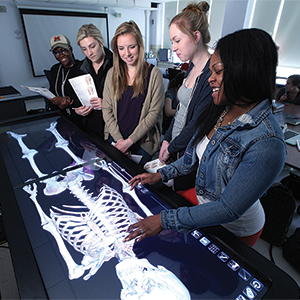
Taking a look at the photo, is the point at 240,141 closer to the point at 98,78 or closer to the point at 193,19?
the point at 193,19

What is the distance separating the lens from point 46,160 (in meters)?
1.41

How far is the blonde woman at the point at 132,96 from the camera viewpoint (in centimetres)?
158

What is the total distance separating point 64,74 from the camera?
2.08 meters

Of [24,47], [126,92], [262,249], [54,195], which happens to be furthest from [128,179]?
[24,47]

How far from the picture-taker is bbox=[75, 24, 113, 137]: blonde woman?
1.76 meters

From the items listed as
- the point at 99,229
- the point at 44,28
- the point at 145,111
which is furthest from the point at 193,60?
the point at 44,28

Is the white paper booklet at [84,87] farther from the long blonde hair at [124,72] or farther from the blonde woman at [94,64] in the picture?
the long blonde hair at [124,72]

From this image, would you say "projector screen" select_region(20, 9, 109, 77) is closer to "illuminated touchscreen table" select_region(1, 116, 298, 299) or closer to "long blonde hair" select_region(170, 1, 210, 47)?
"illuminated touchscreen table" select_region(1, 116, 298, 299)

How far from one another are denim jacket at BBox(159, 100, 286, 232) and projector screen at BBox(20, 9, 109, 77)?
6.14 m

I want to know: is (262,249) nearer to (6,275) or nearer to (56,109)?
(6,275)

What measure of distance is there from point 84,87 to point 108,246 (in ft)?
4.59

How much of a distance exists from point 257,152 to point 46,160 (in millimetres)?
1221

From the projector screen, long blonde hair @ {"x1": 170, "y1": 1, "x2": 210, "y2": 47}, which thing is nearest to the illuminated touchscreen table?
long blonde hair @ {"x1": 170, "y1": 1, "x2": 210, "y2": 47}

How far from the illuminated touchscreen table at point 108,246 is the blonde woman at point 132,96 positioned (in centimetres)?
48
